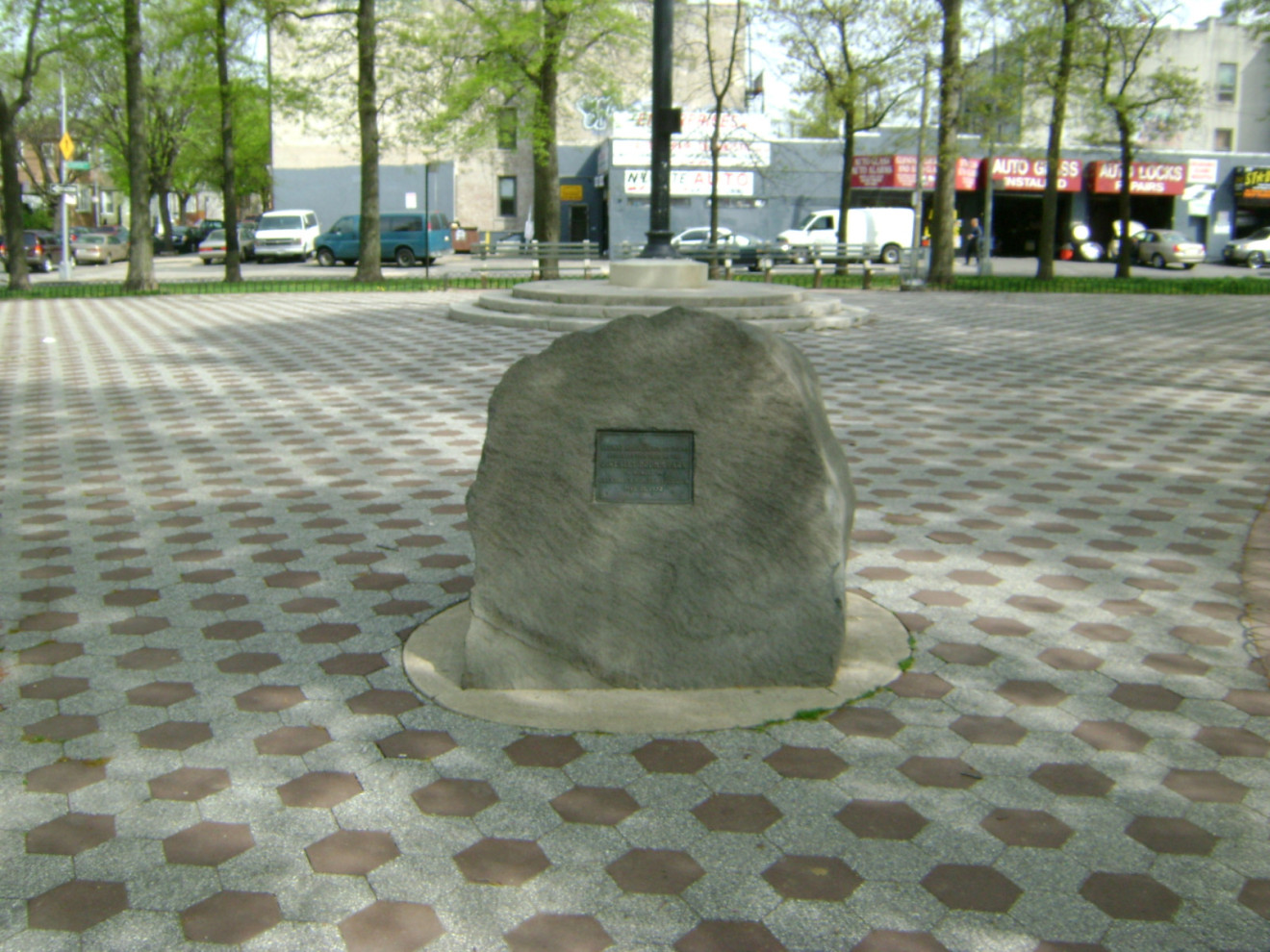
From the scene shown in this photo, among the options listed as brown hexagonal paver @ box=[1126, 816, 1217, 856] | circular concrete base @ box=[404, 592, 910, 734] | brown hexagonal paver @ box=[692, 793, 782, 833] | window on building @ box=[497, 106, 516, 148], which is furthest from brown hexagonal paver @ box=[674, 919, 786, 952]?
window on building @ box=[497, 106, 516, 148]

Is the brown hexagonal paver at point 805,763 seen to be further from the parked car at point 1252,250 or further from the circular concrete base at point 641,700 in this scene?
the parked car at point 1252,250

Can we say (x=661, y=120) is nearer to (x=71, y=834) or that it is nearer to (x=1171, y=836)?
(x=1171, y=836)

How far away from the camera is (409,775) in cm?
A: 361

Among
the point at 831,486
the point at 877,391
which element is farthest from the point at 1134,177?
the point at 831,486

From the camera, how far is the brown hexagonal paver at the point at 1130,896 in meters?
2.92

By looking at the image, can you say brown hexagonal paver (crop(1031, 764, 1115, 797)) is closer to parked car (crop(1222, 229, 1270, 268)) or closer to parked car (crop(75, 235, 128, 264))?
parked car (crop(1222, 229, 1270, 268))

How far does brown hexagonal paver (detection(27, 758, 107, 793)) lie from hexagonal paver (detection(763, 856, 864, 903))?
7.06ft

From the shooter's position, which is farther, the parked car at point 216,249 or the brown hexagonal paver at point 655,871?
the parked car at point 216,249

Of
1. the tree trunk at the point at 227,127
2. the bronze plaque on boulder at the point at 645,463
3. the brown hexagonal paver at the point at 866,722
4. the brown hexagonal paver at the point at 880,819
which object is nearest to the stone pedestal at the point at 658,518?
the bronze plaque on boulder at the point at 645,463

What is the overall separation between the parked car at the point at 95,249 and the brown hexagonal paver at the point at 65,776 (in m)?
44.1

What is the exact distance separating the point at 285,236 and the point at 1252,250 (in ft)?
119

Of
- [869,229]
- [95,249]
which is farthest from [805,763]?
[95,249]

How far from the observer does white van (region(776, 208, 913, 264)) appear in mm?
39344

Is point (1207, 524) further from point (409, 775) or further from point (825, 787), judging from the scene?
point (409, 775)
